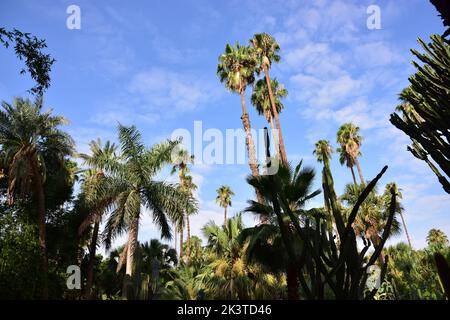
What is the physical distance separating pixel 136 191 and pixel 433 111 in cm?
1655

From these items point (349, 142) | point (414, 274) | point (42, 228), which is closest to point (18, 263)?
point (42, 228)

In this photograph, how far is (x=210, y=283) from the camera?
1728 centimetres

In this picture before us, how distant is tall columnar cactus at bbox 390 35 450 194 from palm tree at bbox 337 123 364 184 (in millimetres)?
32997

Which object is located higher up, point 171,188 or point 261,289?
point 171,188

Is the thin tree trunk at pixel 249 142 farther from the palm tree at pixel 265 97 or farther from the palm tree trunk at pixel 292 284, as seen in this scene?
the palm tree trunk at pixel 292 284

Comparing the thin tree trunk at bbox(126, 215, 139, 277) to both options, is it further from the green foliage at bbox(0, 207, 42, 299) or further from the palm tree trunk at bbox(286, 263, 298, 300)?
the palm tree trunk at bbox(286, 263, 298, 300)

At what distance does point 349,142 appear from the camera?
3978cm

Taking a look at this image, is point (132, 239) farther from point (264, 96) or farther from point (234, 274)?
point (264, 96)

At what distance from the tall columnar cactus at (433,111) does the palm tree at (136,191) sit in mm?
14755

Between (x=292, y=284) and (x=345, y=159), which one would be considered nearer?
(x=292, y=284)

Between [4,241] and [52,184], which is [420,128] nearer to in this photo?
[4,241]

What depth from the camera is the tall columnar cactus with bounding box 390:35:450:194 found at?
19.3 feet
